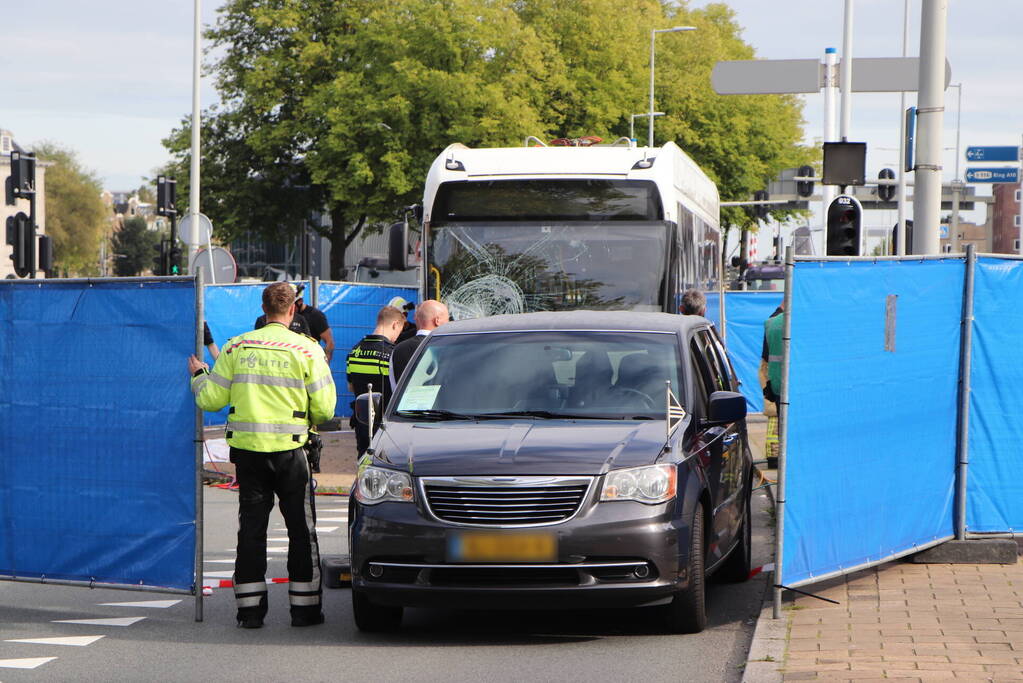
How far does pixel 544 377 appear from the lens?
827cm

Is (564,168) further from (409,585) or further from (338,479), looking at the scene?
(409,585)

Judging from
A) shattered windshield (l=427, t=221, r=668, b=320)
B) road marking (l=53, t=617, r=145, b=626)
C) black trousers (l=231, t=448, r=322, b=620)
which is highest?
shattered windshield (l=427, t=221, r=668, b=320)

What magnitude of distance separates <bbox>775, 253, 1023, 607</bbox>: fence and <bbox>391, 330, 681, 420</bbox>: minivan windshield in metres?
0.83

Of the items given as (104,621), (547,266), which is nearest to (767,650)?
(104,621)

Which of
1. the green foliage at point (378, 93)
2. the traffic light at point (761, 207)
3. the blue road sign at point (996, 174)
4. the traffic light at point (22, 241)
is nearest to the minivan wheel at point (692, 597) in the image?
the traffic light at point (22, 241)

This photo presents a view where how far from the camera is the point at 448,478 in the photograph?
23.7 ft

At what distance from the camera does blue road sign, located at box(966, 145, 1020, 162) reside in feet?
120

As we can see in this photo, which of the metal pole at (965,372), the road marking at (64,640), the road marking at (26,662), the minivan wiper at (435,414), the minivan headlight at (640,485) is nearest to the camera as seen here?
the road marking at (26,662)

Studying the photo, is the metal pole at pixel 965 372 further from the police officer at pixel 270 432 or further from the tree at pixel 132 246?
the tree at pixel 132 246

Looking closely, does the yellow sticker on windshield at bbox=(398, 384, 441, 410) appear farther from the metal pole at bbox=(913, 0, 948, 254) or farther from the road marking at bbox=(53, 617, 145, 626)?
the metal pole at bbox=(913, 0, 948, 254)

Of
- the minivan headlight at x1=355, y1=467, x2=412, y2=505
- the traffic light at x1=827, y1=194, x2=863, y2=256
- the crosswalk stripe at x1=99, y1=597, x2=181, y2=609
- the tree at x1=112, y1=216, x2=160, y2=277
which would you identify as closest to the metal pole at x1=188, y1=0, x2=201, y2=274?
the traffic light at x1=827, y1=194, x2=863, y2=256

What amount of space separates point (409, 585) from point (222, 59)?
42.1 m

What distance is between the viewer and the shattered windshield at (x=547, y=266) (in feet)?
46.7

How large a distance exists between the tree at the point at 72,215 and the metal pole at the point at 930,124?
93595mm
